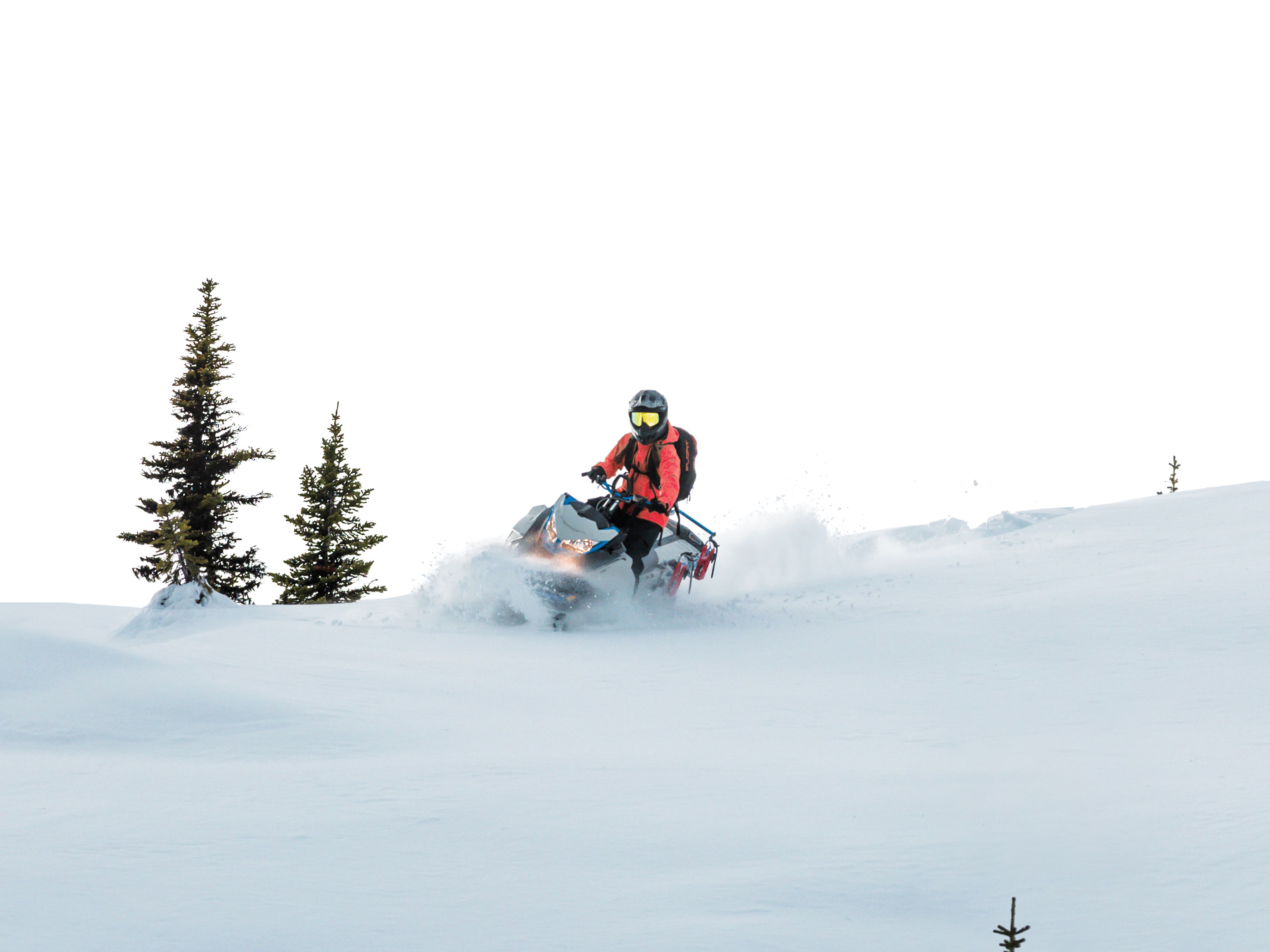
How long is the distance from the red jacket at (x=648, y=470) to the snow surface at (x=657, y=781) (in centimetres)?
171

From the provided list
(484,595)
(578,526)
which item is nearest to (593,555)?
(578,526)

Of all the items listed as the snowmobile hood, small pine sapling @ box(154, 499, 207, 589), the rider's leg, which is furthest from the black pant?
small pine sapling @ box(154, 499, 207, 589)

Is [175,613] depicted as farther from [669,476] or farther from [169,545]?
[169,545]

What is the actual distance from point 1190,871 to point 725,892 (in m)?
1.62

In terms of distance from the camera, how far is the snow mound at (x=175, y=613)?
9.06 meters

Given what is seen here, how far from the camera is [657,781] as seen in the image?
4699 mm

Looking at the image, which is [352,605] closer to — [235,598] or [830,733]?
[830,733]

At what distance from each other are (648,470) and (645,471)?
0.15 ft

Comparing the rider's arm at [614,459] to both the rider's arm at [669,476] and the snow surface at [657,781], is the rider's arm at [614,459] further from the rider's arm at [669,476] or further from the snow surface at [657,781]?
the snow surface at [657,781]

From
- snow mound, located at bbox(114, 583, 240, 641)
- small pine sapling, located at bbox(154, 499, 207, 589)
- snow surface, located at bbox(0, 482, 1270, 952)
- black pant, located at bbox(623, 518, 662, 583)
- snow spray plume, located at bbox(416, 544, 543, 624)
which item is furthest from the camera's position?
small pine sapling, located at bbox(154, 499, 207, 589)

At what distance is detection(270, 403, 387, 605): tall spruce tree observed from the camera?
24984mm

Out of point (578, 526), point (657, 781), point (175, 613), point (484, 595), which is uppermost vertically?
point (578, 526)

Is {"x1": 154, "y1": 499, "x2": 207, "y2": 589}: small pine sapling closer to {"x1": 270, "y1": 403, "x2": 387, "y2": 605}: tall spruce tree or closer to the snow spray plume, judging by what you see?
{"x1": 270, "y1": 403, "x2": 387, "y2": 605}: tall spruce tree

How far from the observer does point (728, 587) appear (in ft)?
39.7
